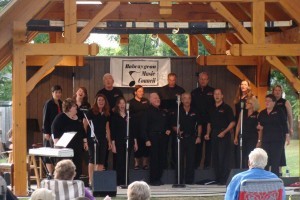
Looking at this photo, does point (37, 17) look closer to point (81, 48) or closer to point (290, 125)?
point (81, 48)

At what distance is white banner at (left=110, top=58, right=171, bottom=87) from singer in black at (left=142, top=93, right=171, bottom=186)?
5.27 ft

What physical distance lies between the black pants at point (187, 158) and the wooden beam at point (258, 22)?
2.09 metres

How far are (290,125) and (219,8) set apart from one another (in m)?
2.38

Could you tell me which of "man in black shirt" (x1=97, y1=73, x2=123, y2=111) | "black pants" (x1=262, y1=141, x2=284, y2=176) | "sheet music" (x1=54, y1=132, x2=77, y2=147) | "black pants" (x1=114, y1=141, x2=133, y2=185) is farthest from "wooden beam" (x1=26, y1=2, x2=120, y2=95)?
"black pants" (x1=262, y1=141, x2=284, y2=176)

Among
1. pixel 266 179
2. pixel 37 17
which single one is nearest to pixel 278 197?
pixel 266 179

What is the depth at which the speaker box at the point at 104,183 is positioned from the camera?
504 inches

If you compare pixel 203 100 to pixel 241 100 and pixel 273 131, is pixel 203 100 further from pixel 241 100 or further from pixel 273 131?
pixel 273 131

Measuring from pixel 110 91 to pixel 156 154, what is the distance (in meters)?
1.26

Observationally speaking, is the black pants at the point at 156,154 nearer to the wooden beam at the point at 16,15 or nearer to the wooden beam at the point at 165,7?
the wooden beam at the point at 165,7

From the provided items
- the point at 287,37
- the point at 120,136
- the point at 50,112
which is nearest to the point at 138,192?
the point at 50,112

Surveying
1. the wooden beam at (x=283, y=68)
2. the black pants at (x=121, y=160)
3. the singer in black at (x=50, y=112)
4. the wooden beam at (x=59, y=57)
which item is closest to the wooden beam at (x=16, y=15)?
the wooden beam at (x=59, y=57)

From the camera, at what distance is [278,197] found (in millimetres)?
8445

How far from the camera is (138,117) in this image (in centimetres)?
1482

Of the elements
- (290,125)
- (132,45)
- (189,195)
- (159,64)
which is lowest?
(189,195)
